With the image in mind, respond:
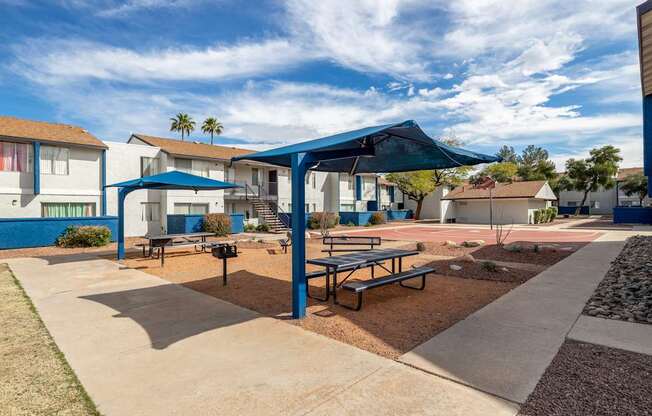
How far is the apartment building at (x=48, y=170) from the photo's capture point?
712 inches

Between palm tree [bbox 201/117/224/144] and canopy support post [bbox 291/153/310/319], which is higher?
palm tree [bbox 201/117/224/144]

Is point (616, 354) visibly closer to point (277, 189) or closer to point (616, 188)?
point (277, 189)

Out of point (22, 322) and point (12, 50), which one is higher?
point (12, 50)

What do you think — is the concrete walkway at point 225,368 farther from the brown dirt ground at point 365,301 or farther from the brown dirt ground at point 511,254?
the brown dirt ground at point 511,254

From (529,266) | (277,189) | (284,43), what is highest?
(284,43)

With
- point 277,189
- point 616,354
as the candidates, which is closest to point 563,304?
point 616,354

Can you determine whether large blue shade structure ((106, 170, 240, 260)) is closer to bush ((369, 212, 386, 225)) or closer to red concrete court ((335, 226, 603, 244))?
red concrete court ((335, 226, 603, 244))

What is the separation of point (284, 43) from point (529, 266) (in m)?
11.2

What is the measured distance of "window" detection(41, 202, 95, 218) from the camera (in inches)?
760

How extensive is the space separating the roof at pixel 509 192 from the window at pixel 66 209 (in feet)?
110

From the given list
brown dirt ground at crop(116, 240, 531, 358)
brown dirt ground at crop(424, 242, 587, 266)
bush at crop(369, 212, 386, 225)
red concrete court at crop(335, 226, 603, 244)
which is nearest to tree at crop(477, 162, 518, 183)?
bush at crop(369, 212, 386, 225)

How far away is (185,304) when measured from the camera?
690cm

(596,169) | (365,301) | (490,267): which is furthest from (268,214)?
(596,169)

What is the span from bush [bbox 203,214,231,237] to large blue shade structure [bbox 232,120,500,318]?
16182 mm
